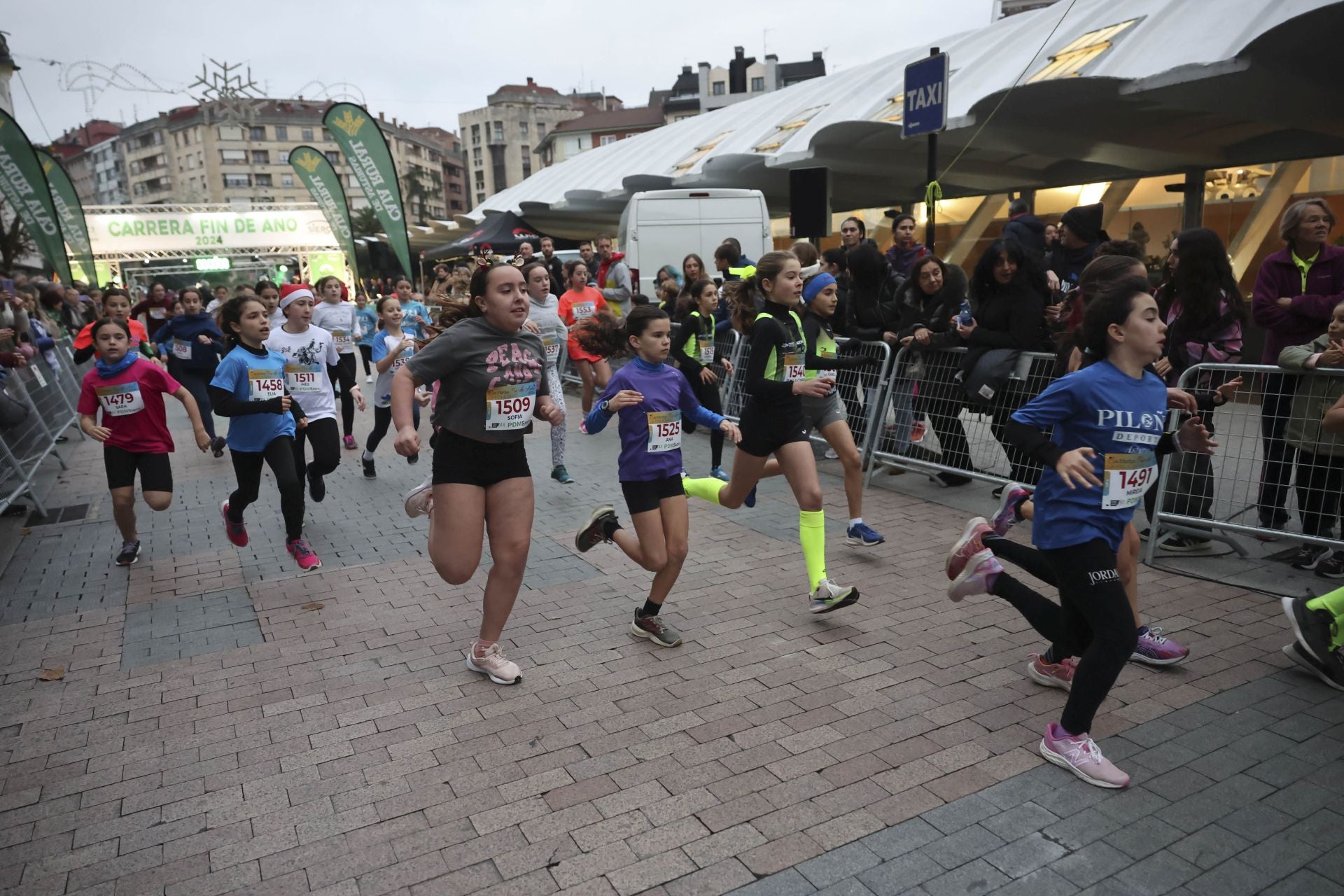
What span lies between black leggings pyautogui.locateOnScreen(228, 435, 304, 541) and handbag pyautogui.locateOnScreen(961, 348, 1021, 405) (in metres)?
4.80

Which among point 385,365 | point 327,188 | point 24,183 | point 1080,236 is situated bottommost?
point 385,365

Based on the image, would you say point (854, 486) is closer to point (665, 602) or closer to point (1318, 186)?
point (665, 602)

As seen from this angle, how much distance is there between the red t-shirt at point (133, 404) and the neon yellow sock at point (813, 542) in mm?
4321

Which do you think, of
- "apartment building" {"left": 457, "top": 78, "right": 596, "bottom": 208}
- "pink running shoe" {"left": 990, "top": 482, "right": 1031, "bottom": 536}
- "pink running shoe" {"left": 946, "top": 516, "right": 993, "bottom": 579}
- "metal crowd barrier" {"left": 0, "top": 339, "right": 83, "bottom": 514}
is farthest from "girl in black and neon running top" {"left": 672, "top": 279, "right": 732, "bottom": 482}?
"apartment building" {"left": 457, "top": 78, "right": 596, "bottom": 208}

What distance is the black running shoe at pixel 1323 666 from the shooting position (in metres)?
3.86

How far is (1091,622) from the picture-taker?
3.31 metres

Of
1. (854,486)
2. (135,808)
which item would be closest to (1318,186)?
(854,486)

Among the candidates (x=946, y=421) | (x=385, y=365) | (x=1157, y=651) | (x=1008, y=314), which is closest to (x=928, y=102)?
(x=1008, y=314)

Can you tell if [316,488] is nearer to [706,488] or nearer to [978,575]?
[706,488]

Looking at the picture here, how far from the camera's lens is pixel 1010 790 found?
3.23 meters

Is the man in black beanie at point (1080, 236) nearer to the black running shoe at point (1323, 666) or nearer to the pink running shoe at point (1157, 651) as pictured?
the pink running shoe at point (1157, 651)

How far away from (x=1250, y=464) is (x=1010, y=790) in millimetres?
3910

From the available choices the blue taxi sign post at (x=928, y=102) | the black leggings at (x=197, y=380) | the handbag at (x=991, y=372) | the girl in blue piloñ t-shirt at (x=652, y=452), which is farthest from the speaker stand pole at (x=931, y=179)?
the black leggings at (x=197, y=380)

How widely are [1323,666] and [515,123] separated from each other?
134 meters
